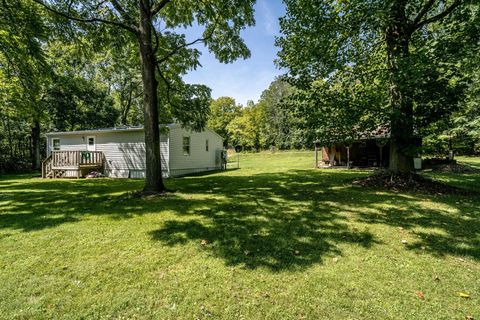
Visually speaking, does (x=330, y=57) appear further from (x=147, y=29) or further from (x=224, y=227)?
(x=224, y=227)

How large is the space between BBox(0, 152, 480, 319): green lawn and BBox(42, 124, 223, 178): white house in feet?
26.9

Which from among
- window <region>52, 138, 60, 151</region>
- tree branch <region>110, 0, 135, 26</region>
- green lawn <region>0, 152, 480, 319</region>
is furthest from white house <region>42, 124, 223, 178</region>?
green lawn <region>0, 152, 480, 319</region>

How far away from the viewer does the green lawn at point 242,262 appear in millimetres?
2482

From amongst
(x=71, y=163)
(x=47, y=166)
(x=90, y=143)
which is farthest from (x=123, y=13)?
(x=47, y=166)

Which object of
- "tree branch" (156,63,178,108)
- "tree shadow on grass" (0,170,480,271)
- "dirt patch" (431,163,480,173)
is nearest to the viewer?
"tree shadow on grass" (0,170,480,271)

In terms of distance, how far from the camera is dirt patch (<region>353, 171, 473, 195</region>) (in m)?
7.98

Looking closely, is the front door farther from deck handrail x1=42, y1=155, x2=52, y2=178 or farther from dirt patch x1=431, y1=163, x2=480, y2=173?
dirt patch x1=431, y1=163, x2=480, y2=173

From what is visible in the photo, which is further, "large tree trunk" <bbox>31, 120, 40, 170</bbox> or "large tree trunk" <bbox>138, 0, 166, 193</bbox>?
"large tree trunk" <bbox>31, 120, 40, 170</bbox>

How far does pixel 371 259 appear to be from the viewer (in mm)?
3463

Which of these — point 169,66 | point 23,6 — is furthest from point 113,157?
point 23,6

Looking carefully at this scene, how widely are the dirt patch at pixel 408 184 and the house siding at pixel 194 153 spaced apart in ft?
28.5

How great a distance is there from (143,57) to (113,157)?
9.15 m

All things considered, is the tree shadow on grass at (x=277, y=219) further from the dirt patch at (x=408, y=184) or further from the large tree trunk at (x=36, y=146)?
the large tree trunk at (x=36, y=146)

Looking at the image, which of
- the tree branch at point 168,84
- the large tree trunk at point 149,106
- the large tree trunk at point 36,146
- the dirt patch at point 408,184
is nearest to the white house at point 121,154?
the tree branch at point 168,84
